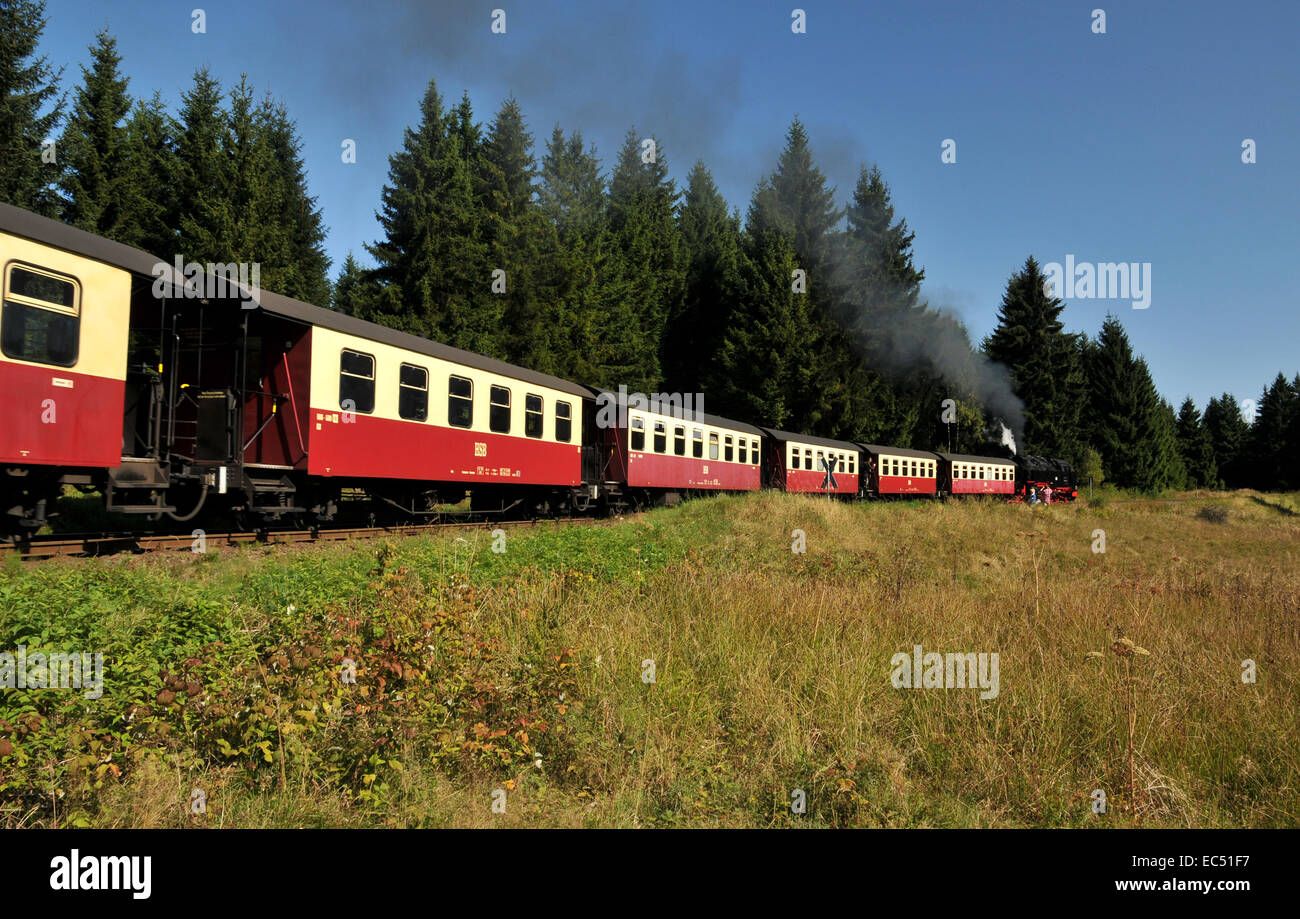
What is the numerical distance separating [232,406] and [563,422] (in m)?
8.76

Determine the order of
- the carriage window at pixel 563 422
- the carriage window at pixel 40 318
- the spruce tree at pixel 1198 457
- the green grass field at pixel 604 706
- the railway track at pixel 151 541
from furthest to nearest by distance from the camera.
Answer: the spruce tree at pixel 1198 457, the carriage window at pixel 563 422, the railway track at pixel 151 541, the carriage window at pixel 40 318, the green grass field at pixel 604 706

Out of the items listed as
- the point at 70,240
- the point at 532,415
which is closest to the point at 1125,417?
the point at 532,415

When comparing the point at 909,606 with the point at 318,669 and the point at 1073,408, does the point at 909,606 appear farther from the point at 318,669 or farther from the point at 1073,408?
the point at 1073,408

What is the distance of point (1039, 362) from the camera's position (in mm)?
57844

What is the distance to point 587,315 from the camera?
3606cm

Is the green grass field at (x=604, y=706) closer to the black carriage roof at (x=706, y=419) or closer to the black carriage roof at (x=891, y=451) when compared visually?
the black carriage roof at (x=706, y=419)

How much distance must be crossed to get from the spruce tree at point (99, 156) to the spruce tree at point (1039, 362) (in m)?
57.1

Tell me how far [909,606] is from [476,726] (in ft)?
20.2

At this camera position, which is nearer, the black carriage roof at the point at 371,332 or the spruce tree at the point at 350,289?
the black carriage roof at the point at 371,332

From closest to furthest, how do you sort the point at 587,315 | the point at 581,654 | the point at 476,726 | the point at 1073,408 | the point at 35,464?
the point at 476,726
the point at 581,654
the point at 35,464
the point at 587,315
the point at 1073,408

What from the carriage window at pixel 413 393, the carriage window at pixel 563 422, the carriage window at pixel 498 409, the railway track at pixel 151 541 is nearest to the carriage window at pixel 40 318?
the railway track at pixel 151 541

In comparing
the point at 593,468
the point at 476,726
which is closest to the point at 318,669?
the point at 476,726

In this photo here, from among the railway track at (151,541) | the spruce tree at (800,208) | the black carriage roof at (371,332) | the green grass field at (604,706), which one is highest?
the spruce tree at (800,208)

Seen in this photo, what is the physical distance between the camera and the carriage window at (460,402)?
14.5m
